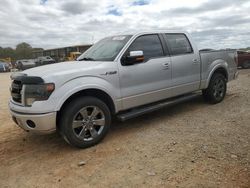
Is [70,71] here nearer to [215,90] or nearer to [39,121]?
[39,121]

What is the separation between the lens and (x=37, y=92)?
403cm

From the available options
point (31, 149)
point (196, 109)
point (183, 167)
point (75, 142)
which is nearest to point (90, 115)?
point (75, 142)

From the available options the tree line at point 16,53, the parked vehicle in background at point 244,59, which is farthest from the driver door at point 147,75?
the tree line at point 16,53

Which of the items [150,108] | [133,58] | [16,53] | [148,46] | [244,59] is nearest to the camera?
[133,58]

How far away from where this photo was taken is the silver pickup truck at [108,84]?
13.4ft

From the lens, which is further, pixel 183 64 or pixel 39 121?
pixel 183 64

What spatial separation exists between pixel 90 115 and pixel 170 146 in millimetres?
1367

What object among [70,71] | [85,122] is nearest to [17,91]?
[70,71]

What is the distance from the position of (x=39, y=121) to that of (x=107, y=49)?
80.0 inches

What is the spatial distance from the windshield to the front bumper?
60.8 inches

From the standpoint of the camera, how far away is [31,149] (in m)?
4.65

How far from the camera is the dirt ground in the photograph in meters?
3.37

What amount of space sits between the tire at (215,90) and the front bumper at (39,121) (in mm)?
4096

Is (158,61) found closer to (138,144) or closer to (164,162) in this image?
(138,144)
